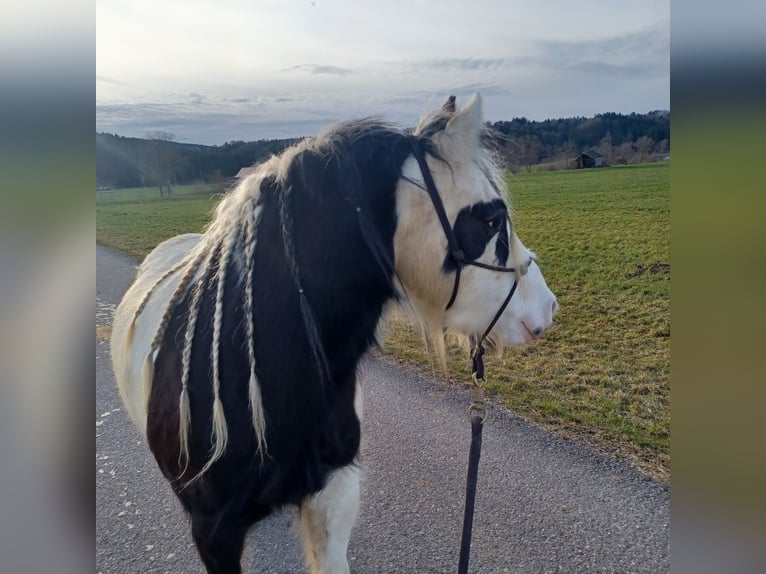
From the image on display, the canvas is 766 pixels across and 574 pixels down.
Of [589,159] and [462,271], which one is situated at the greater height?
[589,159]

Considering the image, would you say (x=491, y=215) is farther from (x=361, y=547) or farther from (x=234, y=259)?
(x=361, y=547)

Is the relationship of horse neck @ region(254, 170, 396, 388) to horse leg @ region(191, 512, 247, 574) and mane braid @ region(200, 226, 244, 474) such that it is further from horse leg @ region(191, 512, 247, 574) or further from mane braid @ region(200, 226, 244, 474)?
horse leg @ region(191, 512, 247, 574)

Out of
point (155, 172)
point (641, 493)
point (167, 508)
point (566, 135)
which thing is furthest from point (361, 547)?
point (566, 135)

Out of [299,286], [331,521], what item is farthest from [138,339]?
[331,521]

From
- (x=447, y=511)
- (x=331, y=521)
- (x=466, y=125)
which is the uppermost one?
(x=466, y=125)

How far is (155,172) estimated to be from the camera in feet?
23.9

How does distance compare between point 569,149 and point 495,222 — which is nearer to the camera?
point 495,222

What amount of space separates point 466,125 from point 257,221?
2.62ft

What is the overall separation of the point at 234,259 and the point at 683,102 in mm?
1384

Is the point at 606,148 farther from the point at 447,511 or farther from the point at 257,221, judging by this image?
the point at 257,221

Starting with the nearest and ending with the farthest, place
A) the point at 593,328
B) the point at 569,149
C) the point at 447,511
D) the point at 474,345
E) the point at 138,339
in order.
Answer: the point at 474,345 < the point at 138,339 < the point at 447,511 < the point at 593,328 < the point at 569,149

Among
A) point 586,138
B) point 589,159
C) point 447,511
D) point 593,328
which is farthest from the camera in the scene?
point 589,159

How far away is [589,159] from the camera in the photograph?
13.7m

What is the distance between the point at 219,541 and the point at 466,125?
1721 mm
